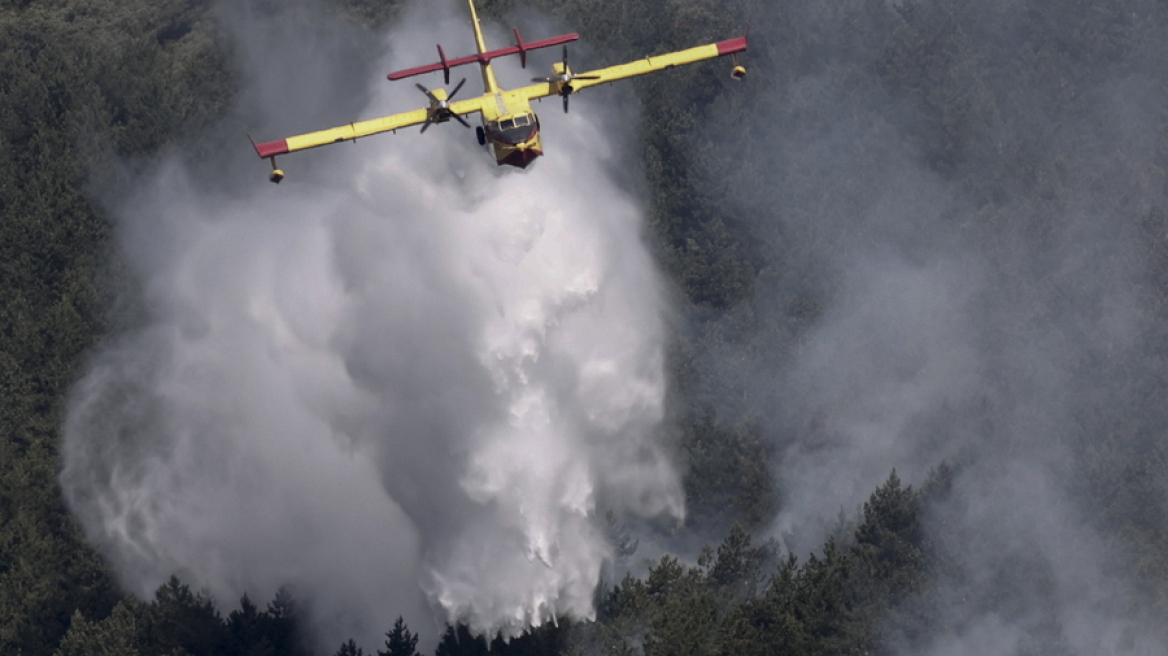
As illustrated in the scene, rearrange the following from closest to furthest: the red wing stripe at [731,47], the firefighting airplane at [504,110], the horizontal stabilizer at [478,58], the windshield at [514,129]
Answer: the windshield at [514,129]
the firefighting airplane at [504,110]
the horizontal stabilizer at [478,58]
the red wing stripe at [731,47]

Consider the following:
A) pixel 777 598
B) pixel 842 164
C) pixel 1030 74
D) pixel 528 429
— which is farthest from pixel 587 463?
pixel 1030 74

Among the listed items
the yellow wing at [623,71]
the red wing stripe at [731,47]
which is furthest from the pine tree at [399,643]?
the red wing stripe at [731,47]

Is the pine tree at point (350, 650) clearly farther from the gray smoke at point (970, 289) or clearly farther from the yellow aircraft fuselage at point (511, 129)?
the gray smoke at point (970, 289)

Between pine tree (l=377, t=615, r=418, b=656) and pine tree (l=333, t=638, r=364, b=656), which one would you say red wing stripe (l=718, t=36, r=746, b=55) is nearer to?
pine tree (l=377, t=615, r=418, b=656)

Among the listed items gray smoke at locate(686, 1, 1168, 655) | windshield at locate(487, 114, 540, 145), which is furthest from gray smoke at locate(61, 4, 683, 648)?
windshield at locate(487, 114, 540, 145)

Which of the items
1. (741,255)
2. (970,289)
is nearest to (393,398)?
(741,255)

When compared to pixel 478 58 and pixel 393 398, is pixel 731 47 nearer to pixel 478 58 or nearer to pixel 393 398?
pixel 478 58
